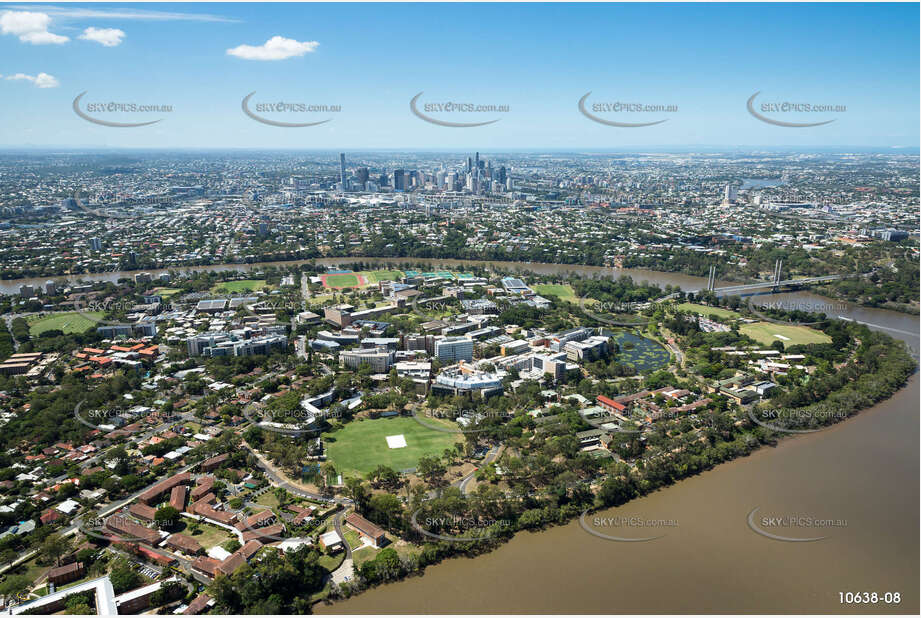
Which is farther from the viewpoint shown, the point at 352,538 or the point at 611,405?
the point at 611,405

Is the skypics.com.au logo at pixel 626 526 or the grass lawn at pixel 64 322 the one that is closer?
the skypics.com.au logo at pixel 626 526

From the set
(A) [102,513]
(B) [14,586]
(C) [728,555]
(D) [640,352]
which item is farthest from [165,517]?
(D) [640,352]

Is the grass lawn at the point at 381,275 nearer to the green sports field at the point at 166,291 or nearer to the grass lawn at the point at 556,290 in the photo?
the grass lawn at the point at 556,290

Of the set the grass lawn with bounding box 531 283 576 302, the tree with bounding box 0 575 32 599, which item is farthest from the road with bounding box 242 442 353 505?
the grass lawn with bounding box 531 283 576 302

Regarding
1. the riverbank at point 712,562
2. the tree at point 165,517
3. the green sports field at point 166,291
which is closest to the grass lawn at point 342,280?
the green sports field at point 166,291

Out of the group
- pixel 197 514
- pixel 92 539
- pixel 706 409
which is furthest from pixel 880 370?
pixel 92 539

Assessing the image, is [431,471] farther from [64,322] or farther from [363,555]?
[64,322]

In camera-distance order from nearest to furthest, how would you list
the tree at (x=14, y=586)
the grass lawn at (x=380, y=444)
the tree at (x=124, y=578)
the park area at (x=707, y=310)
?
1. the tree at (x=14, y=586)
2. the tree at (x=124, y=578)
3. the grass lawn at (x=380, y=444)
4. the park area at (x=707, y=310)

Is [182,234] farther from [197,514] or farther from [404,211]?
[197,514]
